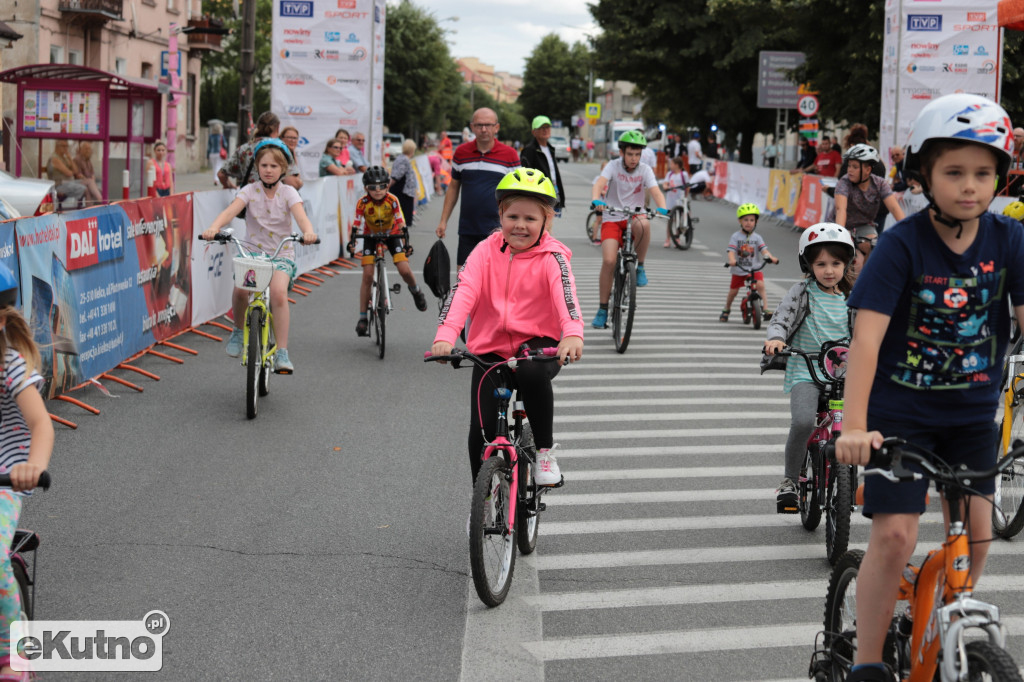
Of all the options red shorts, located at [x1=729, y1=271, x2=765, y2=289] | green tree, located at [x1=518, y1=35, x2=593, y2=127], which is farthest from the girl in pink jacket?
green tree, located at [x1=518, y1=35, x2=593, y2=127]

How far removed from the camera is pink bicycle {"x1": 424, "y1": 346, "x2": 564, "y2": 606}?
5094 mm

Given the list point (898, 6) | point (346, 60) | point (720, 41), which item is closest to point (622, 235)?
point (898, 6)

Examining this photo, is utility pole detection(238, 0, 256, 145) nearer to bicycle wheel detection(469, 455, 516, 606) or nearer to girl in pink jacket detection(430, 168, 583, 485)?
girl in pink jacket detection(430, 168, 583, 485)

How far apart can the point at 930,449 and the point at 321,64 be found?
23.4 meters

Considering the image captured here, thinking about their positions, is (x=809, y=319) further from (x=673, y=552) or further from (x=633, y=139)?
(x=633, y=139)

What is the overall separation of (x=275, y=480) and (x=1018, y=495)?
393cm

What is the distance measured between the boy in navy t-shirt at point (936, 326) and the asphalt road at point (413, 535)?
1323mm

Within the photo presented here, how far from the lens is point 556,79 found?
146875mm

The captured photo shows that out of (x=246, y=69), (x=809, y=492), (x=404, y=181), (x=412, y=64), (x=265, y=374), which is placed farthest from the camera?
(x=412, y=64)

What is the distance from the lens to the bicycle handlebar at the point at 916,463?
3271 mm

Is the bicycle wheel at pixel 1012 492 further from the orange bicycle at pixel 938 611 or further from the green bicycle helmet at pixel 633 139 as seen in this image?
the green bicycle helmet at pixel 633 139

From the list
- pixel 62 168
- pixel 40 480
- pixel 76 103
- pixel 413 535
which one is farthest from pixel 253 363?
pixel 62 168

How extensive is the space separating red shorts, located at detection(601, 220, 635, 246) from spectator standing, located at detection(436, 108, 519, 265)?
1.50 meters

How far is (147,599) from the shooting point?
5.29 metres
